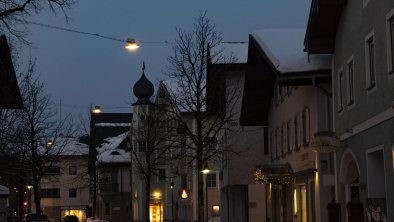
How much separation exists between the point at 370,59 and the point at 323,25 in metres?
4.23

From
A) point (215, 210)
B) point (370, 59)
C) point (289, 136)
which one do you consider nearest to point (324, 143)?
point (370, 59)

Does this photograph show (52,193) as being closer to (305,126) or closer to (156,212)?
(156,212)

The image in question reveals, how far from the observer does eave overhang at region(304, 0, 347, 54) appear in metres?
23.7

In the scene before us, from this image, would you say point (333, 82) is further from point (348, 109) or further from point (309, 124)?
Result: point (309, 124)

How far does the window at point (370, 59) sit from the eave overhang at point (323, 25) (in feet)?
10.7

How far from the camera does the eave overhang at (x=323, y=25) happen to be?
23.7 meters

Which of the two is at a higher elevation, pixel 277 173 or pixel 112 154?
pixel 112 154

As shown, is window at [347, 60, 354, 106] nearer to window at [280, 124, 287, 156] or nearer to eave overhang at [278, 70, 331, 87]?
eave overhang at [278, 70, 331, 87]

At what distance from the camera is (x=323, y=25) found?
964 inches

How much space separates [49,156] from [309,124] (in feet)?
92.4

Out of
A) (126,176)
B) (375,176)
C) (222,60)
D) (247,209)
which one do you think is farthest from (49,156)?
(126,176)

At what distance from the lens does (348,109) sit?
2309cm

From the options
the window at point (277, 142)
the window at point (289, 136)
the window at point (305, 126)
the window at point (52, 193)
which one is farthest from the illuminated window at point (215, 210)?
the window at point (52, 193)

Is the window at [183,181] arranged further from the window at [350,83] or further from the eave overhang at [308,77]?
the window at [350,83]
